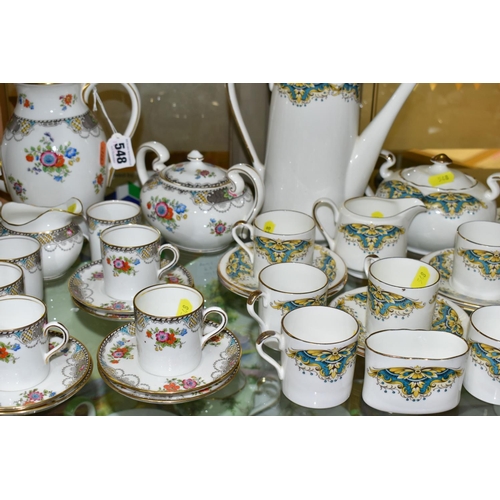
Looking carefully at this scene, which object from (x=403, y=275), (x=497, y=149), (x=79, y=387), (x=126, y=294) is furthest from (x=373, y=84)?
(x=79, y=387)

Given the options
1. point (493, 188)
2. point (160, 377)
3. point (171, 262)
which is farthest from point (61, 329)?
point (493, 188)

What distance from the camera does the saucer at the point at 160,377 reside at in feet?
3.23

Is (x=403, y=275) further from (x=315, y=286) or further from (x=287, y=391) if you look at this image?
(x=287, y=391)

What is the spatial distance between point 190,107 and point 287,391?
0.92 meters

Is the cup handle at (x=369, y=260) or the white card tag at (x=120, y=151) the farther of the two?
the white card tag at (x=120, y=151)

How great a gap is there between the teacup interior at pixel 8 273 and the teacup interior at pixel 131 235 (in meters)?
0.18

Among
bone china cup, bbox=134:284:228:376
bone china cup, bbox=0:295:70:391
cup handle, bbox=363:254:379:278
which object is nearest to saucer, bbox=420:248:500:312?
cup handle, bbox=363:254:379:278

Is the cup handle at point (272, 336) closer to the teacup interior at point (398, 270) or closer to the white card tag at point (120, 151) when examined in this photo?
the teacup interior at point (398, 270)

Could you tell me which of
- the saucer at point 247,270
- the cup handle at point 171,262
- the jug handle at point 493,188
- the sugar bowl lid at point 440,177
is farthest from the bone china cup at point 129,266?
the jug handle at point 493,188

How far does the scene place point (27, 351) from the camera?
3.28 ft

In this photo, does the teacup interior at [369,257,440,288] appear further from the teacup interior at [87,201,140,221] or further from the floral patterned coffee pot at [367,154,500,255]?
the teacup interior at [87,201,140,221]

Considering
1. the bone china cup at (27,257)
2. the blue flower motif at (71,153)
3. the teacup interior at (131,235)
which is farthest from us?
the blue flower motif at (71,153)

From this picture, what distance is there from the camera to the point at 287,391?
102cm

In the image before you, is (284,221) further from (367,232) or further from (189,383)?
(189,383)
